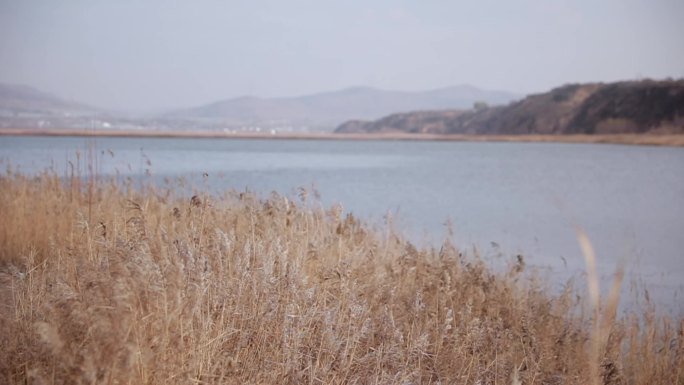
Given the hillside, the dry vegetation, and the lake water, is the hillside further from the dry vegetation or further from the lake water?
the dry vegetation

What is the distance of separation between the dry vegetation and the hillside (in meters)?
61.8

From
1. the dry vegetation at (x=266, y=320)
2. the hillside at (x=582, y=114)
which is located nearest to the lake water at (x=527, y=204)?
the dry vegetation at (x=266, y=320)

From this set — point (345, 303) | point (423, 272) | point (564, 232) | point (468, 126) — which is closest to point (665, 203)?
point (564, 232)

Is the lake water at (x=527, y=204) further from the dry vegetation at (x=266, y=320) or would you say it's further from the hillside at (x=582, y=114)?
the hillside at (x=582, y=114)

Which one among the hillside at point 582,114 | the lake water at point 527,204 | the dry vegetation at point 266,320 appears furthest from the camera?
the hillside at point 582,114

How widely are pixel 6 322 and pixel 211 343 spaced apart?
3.54 feet

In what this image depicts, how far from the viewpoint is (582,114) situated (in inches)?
3231

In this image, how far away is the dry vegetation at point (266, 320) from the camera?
3.37 m

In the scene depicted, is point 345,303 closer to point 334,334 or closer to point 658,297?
point 334,334

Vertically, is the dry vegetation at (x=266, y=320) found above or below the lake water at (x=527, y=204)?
above

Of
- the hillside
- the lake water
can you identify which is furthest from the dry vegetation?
the hillside

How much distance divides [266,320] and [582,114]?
82.5m

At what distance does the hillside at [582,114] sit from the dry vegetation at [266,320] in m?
61.8

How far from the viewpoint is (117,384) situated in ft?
10.4
